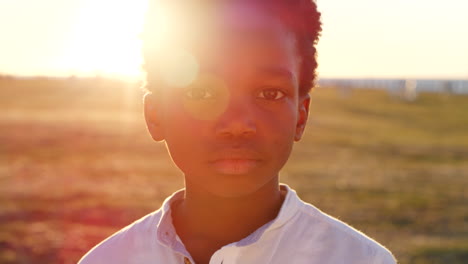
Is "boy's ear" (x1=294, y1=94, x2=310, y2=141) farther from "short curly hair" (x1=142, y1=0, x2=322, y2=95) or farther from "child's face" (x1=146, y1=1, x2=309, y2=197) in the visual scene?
"child's face" (x1=146, y1=1, x2=309, y2=197)

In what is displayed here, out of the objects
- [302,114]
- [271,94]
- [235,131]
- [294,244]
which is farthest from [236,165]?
[302,114]

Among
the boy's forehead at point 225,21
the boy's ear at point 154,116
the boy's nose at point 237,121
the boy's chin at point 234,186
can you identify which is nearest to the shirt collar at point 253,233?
the boy's chin at point 234,186

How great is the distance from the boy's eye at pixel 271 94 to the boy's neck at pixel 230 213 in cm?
40

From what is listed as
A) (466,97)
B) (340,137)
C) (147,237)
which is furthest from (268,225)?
(466,97)

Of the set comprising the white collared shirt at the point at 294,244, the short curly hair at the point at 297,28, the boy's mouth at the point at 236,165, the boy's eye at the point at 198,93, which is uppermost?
the short curly hair at the point at 297,28

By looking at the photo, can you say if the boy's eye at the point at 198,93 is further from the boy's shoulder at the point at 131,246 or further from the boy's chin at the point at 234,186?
the boy's shoulder at the point at 131,246

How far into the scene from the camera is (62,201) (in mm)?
12688

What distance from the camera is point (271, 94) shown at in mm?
2996

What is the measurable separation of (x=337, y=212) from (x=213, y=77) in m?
9.38

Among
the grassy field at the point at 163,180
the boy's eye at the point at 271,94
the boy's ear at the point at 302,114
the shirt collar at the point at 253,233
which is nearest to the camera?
the boy's eye at the point at 271,94

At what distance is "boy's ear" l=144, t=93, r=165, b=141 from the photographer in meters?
3.35

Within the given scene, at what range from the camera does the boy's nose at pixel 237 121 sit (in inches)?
112

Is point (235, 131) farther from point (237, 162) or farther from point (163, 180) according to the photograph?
point (163, 180)

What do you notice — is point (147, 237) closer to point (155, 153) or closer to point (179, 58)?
point (179, 58)
